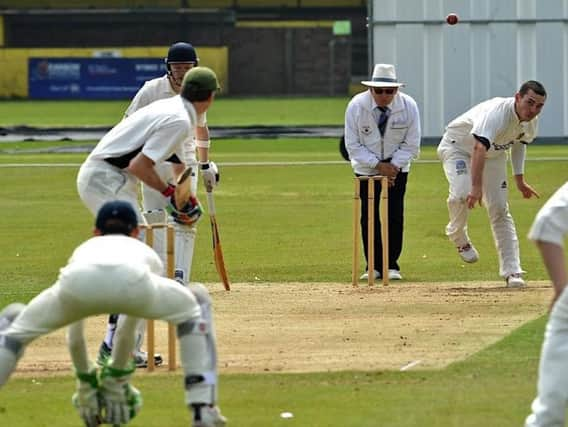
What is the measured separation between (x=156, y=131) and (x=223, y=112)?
3940 centimetres

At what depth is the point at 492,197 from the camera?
1459cm

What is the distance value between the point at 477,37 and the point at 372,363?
21.0 m

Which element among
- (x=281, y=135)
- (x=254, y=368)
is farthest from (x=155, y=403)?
(x=281, y=135)

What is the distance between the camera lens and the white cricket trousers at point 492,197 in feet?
47.7

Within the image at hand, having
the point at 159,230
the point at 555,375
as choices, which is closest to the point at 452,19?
the point at 159,230

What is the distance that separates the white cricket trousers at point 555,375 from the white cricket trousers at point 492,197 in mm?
7316

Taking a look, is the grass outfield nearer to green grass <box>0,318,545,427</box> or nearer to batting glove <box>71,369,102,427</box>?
green grass <box>0,318,545,427</box>

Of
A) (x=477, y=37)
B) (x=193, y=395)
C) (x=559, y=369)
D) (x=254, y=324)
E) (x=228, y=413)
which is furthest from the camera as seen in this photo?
(x=477, y=37)

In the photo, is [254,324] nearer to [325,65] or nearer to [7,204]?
[7,204]

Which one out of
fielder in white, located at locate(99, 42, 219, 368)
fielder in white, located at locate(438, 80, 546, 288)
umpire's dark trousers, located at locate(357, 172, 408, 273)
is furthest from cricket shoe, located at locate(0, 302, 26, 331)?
umpire's dark trousers, located at locate(357, 172, 408, 273)

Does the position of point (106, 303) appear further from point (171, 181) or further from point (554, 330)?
point (171, 181)

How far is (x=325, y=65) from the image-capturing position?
219 feet

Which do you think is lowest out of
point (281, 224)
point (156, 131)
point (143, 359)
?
point (281, 224)

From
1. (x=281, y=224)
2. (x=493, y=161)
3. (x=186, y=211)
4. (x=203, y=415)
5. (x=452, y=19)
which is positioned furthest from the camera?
(x=452, y=19)
